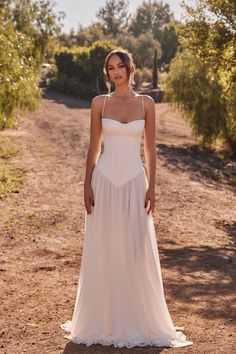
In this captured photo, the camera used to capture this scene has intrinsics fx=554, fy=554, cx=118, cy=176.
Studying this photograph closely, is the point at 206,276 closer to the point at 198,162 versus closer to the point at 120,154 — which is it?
the point at 120,154

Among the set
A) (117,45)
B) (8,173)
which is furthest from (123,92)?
(117,45)

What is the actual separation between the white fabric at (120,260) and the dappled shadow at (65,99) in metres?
33.7

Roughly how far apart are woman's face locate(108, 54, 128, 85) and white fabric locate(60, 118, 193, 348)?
49cm

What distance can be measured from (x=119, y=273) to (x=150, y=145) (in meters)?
1.26

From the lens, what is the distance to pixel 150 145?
5.35 m

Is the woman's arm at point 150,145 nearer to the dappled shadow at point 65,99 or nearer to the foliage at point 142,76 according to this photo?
the dappled shadow at point 65,99

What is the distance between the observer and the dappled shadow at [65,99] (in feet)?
131

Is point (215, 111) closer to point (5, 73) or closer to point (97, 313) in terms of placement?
point (5, 73)

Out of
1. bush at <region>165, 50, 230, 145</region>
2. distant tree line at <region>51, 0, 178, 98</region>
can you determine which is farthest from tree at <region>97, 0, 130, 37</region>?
bush at <region>165, 50, 230, 145</region>

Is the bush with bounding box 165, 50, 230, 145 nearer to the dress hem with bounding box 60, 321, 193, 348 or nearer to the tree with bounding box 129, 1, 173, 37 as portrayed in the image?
the dress hem with bounding box 60, 321, 193, 348

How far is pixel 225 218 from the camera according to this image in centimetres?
1224

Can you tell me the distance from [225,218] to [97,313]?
24.3ft

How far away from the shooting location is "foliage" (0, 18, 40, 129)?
1271 centimetres

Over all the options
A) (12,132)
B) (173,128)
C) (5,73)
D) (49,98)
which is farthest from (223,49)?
(49,98)
